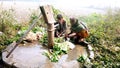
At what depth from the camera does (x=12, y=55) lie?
704 centimetres

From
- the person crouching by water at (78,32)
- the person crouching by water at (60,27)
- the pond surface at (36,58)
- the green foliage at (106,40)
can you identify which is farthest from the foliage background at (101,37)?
the person crouching by water at (60,27)

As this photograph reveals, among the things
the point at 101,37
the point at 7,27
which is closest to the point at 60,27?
the point at 101,37

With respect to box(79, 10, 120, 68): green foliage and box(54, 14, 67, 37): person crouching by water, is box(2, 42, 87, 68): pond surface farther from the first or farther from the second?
box(54, 14, 67, 37): person crouching by water

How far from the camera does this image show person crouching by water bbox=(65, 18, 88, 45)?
336 inches

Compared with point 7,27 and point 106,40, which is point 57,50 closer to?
point 106,40

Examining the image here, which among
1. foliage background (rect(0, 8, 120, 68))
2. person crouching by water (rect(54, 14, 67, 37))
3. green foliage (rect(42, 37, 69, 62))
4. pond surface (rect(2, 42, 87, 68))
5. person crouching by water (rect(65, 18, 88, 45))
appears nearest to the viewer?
pond surface (rect(2, 42, 87, 68))

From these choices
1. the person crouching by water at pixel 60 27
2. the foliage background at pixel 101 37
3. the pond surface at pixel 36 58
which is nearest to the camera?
the pond surface at pixel 36 58

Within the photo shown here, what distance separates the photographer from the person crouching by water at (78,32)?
8528 millimetres

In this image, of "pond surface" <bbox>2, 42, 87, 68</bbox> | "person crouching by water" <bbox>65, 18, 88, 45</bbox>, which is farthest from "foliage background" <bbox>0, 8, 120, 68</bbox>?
"pond surface" <bbox>2, 42, 87, 68</bbox>

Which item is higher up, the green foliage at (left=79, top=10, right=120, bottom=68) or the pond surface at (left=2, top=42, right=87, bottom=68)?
the pond surface at (left=2, top=42, right=87, bottom=68)

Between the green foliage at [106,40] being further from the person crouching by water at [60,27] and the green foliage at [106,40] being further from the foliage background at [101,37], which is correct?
the person crouching by water at [60,27]

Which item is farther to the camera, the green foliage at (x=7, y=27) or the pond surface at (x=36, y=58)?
the green foliage at (x=7, y=27)

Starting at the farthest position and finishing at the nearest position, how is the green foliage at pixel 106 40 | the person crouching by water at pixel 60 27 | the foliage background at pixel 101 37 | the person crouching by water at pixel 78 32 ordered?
the person crouching by water at pixel 60 27 < the person crouching by water at pixel 78 32 < the foliage background at pixel 101 37 < the green foliage at pixel 106 40

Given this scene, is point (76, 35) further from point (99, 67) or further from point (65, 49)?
point (99, 67)
